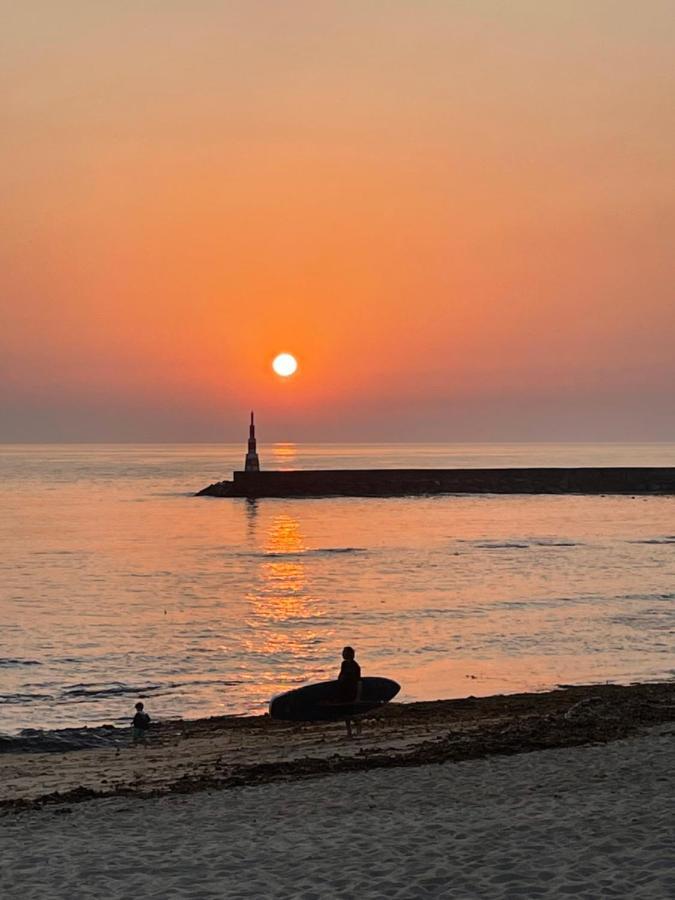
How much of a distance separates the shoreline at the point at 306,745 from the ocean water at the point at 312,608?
345 centimetres

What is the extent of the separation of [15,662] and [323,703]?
14.0 meters

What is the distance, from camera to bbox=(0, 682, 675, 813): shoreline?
607 inches

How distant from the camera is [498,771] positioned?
14555 mm

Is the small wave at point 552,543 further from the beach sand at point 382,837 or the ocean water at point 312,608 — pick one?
the beach sand at point 382,837

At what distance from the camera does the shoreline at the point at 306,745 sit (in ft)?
50.6

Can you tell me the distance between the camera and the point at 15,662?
3073cm

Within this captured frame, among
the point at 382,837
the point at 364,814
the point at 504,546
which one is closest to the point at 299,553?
the point at 504,546

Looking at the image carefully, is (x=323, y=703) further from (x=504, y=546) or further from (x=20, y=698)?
(x=504, y=546)

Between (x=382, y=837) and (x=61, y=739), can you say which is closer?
(x=382, y=837)

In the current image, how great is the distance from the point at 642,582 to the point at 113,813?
40102mm

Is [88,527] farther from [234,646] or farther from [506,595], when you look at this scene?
[234,646]

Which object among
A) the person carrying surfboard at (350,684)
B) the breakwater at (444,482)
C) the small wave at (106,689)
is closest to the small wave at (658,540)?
the small wave at (106,689)

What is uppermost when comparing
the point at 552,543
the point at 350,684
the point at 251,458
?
the point at 251,458

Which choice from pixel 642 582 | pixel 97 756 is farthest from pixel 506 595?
pixel 97 756
